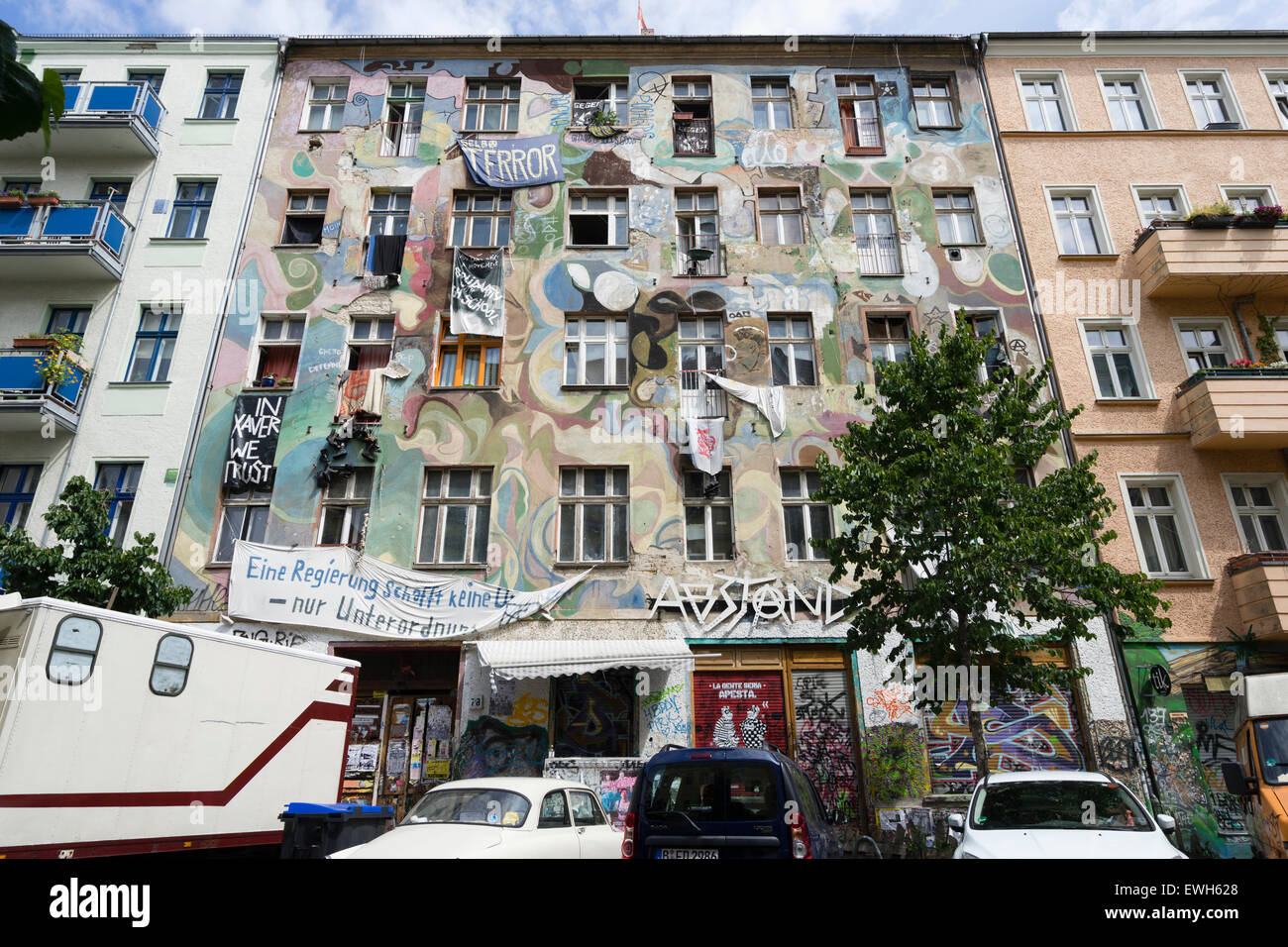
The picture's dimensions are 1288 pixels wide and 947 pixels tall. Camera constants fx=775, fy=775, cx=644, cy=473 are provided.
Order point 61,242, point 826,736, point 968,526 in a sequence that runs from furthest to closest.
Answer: point 61,242
point 826,736
point 968,526

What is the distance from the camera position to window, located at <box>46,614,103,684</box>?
25.7 feet

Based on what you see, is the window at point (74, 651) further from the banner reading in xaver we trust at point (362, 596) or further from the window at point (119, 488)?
the window at point (119, 488)

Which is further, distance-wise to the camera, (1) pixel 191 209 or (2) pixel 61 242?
(1) pixel 191 209

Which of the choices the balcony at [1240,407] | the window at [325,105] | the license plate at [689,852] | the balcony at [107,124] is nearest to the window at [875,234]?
the balcony at [1240,407]

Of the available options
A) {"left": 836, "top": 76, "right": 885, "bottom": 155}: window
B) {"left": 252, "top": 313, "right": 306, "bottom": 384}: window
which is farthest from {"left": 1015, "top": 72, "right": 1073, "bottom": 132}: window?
{"left": 252, "top": 313, "right": 306, "bottom": 384}: window

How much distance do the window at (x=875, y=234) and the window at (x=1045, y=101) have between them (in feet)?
16.4

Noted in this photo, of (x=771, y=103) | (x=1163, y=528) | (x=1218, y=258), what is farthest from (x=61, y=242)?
(x=1218, y=258)

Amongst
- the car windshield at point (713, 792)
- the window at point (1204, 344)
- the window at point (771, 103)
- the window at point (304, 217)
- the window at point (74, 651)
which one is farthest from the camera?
the window at point (771, 103)

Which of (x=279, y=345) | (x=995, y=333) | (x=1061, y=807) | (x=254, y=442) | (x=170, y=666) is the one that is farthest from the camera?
(x=279, y=345)

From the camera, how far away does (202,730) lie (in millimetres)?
8992

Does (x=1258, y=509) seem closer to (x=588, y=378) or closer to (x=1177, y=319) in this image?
(x=1177, y=319)

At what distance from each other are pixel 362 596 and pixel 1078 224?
19.4 metres

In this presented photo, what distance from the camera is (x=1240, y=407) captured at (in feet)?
54.3

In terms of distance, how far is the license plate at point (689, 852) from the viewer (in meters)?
7.04
